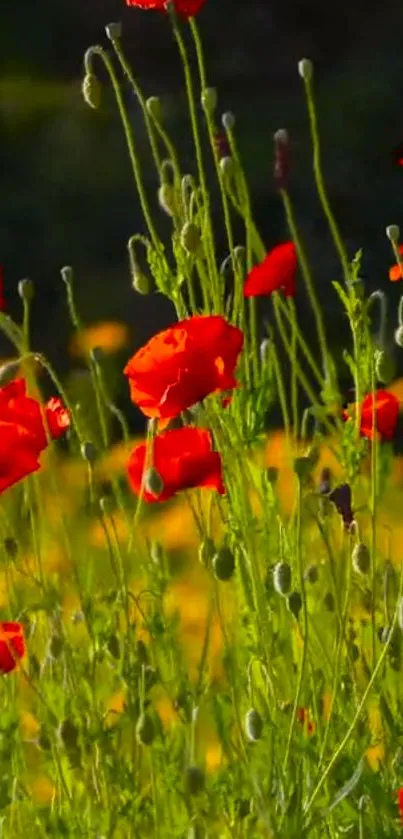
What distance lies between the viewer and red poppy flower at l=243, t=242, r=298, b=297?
1.85 m

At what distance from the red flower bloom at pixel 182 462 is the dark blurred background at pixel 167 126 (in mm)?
3097

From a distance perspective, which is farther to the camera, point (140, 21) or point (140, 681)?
point (140, 21)

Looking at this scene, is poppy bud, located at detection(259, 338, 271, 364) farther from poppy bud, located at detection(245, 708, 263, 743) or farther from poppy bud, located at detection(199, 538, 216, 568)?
poppy bud, located at detection(245, 708, 263, 743)

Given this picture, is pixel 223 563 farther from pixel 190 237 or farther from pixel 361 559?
pixel 190 237

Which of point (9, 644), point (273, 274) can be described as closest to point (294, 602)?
point (9, 644)

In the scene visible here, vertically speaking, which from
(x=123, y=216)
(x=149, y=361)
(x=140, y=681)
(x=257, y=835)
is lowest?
(x=123, y=216)

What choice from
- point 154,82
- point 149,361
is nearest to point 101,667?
point 149,361

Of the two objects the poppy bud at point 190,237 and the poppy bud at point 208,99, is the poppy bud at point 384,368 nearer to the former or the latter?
the poppy bud at point 190,237

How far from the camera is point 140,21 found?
589 centimetres

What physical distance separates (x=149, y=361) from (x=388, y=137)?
3900mm

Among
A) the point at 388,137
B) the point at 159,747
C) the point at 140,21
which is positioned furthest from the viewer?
the point at 140,21

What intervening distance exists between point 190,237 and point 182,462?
8.8 inches

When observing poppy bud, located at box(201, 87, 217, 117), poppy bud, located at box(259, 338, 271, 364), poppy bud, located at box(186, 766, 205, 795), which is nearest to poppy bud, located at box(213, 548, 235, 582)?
poppy bud, located at box(186, 766, 205, 795)

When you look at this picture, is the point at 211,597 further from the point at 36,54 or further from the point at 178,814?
A: the point at 36,54
